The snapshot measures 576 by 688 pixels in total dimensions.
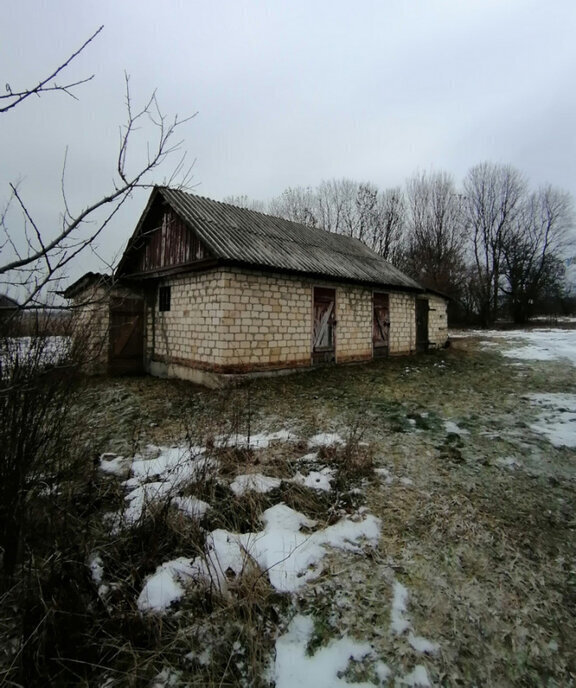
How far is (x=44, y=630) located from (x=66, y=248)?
204 centimetres

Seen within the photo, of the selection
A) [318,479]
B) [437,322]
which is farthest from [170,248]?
[437,322]

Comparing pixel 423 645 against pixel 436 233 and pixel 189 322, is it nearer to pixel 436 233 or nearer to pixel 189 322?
pixel 189 322

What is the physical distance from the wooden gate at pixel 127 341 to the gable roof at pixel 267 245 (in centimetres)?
114

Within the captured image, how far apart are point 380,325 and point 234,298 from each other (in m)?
6.75

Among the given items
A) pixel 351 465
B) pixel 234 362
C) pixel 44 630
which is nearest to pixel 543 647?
pixel 351 465

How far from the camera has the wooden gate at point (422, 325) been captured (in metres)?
16.5

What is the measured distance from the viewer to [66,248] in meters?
1.98

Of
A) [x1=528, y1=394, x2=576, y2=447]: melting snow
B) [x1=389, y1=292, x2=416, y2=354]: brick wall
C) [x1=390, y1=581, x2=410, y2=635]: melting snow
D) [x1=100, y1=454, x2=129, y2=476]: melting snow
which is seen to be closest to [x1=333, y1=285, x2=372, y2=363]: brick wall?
[x1=389, y1=292, x2=416, y2=354]: brick wall

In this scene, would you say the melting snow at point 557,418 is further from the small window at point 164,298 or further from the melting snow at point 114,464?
the small window at point 164,298

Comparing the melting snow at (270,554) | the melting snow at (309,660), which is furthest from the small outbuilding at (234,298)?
the melting snow at (309,660)

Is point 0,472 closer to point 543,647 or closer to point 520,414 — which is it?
point 543,647

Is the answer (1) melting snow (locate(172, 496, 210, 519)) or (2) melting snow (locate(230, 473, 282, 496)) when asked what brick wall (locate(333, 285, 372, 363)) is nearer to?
(2) melting snow (locate(230, 473, 282, 496))

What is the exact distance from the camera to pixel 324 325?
452 inches

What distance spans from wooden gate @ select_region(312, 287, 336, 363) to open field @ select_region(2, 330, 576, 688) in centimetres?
535
